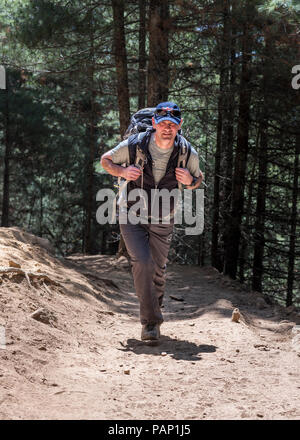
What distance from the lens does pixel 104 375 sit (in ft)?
13.0

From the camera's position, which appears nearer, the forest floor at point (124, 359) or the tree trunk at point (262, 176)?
the forest floor at point (124, 359)

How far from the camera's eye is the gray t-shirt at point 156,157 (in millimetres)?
4805

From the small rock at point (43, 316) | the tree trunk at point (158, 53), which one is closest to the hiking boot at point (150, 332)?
the small rock at point (43, 316)

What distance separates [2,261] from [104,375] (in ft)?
7.55

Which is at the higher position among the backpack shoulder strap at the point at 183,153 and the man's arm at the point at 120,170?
the backpack shoulder strap at the point at 183,153

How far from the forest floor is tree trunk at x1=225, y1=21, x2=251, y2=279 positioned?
24.1ft

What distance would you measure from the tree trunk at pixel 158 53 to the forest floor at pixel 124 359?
539cm

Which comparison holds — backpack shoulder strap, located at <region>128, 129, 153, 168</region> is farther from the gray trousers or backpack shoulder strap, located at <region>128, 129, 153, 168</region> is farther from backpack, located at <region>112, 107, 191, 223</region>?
the gray trousers

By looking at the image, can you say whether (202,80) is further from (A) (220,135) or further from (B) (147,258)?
(B) (147,258)
